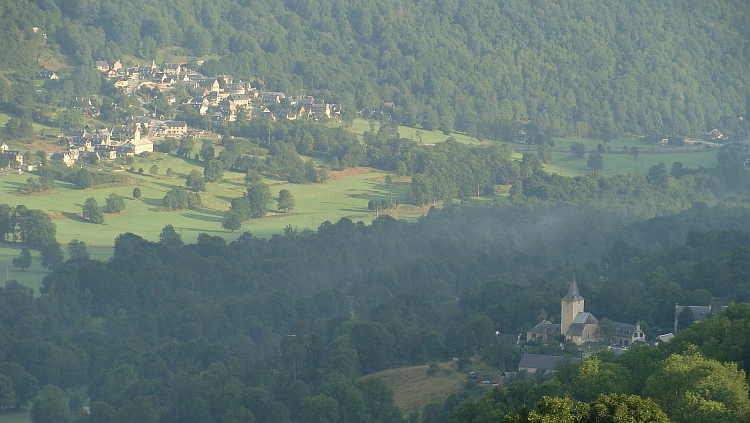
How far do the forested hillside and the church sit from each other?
259 feet

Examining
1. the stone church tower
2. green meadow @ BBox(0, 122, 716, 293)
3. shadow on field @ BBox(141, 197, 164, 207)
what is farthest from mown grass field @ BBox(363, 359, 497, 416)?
shadow on field @ BBox(141, 197, 164, 207)

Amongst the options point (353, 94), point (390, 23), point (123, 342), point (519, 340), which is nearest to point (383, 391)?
point (519, 340)

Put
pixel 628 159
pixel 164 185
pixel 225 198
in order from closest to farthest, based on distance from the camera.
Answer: pixel 225 198 → pixel 164 185 → pixel 628 159

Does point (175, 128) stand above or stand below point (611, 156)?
above

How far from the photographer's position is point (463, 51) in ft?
547

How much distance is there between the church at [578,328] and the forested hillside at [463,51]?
79.1m

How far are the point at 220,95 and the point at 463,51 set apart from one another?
125 feet

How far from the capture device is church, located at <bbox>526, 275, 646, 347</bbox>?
5609cm

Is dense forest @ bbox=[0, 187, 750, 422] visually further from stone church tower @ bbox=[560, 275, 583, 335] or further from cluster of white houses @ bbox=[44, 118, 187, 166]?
cluster of white houses @ bbox=[44, 118, 187, 166]

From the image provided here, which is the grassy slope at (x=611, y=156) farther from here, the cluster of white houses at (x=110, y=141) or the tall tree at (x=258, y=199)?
the tall tree at (x=258, y=199)

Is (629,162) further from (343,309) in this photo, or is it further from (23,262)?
(23,262)

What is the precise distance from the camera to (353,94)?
145m

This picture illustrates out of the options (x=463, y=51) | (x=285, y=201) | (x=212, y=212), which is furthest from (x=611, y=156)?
(x=463, y=51)

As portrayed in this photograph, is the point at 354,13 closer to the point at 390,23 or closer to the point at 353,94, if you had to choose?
the point at 390,23
